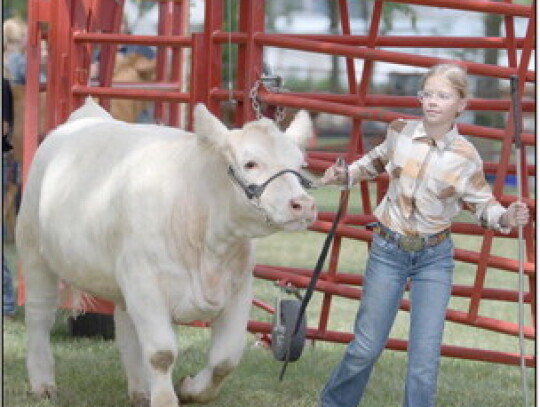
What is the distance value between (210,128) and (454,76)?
0.90 m

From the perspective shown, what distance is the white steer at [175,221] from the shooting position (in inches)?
203

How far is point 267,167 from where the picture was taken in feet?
16.8

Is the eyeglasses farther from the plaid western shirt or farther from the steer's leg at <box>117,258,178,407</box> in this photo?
the steer's leg at <box>117,258,178,407</box>

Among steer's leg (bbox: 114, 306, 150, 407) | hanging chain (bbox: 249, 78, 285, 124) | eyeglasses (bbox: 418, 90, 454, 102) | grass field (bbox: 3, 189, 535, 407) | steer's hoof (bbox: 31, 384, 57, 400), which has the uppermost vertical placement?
eyeglasses (bbox: 418, 90, 454, 102)

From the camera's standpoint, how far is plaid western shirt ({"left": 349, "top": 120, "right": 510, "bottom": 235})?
5.18 metres

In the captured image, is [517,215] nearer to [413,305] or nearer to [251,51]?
[413,305]

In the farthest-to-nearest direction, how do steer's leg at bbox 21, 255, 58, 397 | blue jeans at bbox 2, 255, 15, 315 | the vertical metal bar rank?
blue jeans at bbox 2, 255, 15, 315 → the vertical metal bar → steer's leg at bbox 21, 255, 58, 397

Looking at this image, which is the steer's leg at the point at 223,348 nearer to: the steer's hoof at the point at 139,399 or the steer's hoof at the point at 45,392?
the steer's hoof at the point at 139,399

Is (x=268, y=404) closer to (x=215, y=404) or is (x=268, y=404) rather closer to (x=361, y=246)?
(x=215, y=404)

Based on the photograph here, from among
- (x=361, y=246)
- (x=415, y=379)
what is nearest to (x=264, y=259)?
(x=361, y=246)

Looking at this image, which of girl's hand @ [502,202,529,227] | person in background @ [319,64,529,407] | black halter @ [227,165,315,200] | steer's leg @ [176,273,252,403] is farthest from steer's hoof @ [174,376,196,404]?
girl's hand @ [502,202,529,227]

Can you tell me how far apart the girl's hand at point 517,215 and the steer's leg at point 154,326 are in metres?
1.33

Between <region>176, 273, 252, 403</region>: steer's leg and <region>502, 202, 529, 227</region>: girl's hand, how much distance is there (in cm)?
110

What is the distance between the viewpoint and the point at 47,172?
6.24 m
